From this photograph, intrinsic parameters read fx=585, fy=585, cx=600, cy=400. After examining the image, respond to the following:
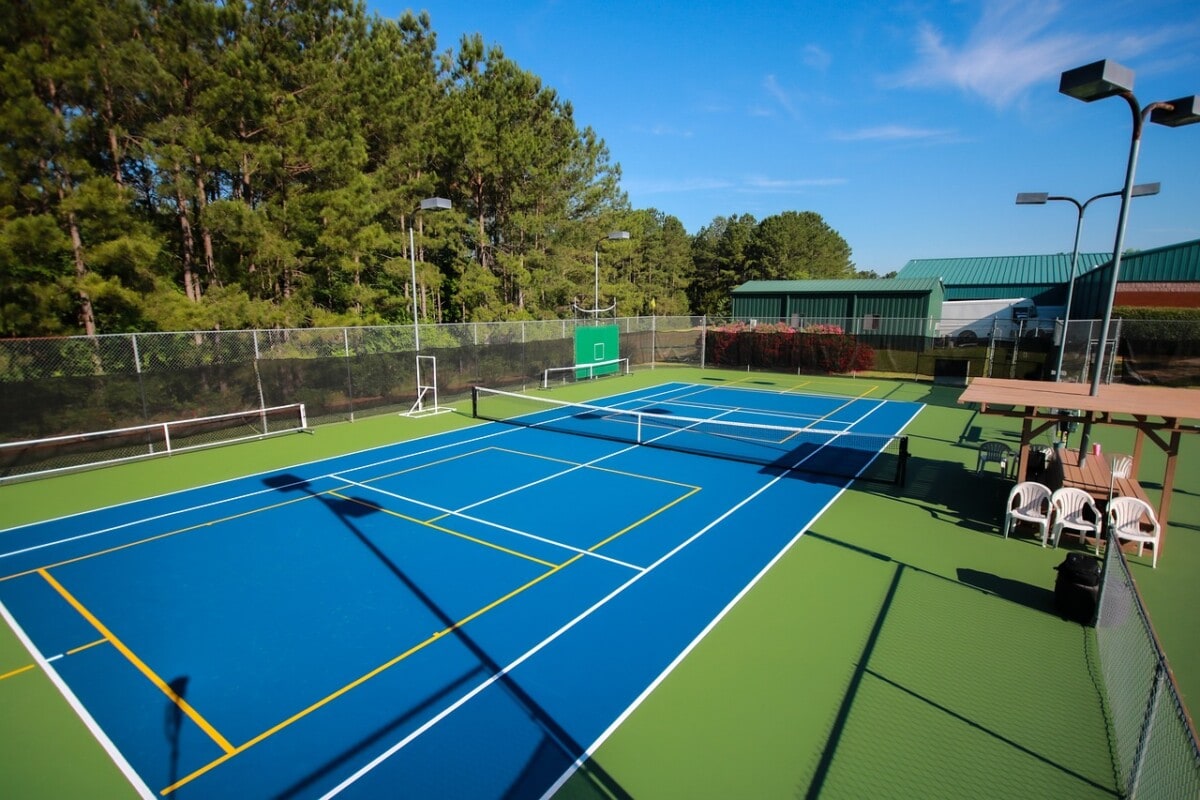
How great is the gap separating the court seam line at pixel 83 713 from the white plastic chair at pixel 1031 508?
11.3m

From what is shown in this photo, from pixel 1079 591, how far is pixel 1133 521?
278 centimetres

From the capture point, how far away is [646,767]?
15.8ft

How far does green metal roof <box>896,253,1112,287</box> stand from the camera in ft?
163

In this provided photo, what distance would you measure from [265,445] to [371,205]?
34.8 ft

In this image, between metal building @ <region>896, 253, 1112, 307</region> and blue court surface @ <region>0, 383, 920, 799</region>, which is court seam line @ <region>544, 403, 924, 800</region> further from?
metal building @ <region>896, 253, 1112, 307</region>

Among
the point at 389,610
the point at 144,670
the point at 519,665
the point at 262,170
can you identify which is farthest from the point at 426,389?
the point at 519,665

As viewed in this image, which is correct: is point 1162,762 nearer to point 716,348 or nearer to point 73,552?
point 73,552

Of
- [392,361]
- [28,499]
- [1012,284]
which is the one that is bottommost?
[28,499]

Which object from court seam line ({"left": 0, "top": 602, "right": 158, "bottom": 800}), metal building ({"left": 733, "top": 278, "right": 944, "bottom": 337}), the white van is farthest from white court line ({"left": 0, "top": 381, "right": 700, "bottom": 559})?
the white van

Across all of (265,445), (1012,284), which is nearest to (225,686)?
(265,445)

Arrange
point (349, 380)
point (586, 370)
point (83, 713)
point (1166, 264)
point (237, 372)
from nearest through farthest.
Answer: point (83, 713) → point (237, 372) → point (349, 380) → point (586, 370) → point (1166, 264)

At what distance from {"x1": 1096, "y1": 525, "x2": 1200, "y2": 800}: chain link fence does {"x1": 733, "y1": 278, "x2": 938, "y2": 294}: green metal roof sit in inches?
1527

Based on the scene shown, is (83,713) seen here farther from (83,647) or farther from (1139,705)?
(1139,705)

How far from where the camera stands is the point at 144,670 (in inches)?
242
